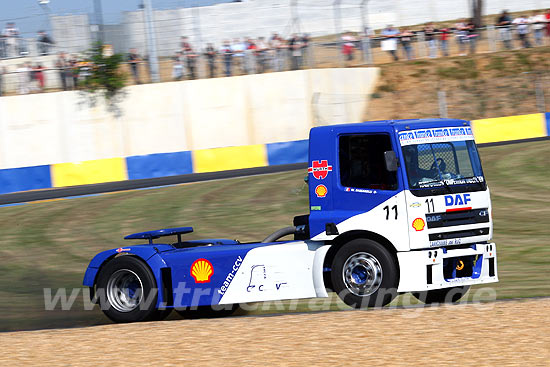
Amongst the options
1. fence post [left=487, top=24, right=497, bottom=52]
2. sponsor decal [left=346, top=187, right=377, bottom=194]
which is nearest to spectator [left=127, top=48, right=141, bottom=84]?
fence post [left=487, top=24, right=497, bottom=52]

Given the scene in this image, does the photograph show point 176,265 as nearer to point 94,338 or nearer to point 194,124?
point 94,338

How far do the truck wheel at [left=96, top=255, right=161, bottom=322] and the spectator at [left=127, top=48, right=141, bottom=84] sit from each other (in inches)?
882

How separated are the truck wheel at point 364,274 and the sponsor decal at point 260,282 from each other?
65 cm

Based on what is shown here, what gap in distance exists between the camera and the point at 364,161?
29.8 feet

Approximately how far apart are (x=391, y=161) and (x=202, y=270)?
2.43 m

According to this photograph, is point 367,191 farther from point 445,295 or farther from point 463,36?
point 463,36

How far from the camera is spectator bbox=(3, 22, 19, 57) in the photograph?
28891 millimetres

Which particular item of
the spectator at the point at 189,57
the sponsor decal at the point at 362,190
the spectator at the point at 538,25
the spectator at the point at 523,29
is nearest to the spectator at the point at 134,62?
the spectator at the point at 189,57

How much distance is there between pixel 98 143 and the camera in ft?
101

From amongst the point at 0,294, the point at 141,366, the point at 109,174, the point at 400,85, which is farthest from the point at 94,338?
the point at 400,85

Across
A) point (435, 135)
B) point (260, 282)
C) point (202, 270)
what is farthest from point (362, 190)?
point (202, 270)

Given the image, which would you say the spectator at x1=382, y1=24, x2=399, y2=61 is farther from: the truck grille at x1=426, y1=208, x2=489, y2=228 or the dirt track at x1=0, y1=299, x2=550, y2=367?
the dirt track at x1=0, y1=299, x2=550, y2=367

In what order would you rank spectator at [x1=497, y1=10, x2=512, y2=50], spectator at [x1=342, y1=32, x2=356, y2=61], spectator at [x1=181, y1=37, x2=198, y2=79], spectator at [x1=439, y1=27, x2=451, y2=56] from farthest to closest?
spectator at [x1=497, y1=10, x2=512, y2=50] < spectator at [x1=439, y1=27, x2=451, y2=56] < spectator at [x1=342, y1=32, x2=356, y2=61] < spectator at [x1=181, y1=37, x2=198, y2=79]

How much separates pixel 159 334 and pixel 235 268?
54.2 inches
